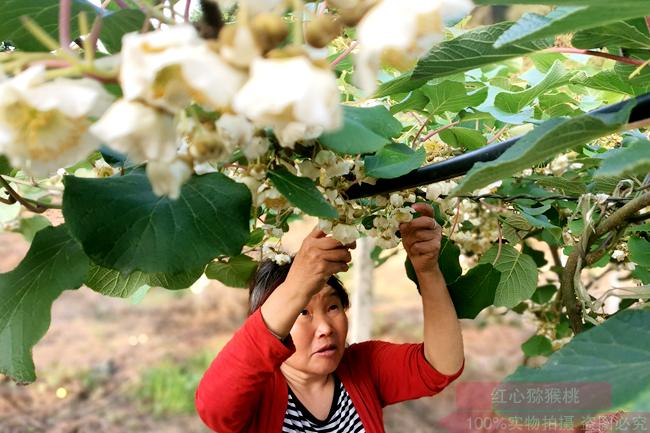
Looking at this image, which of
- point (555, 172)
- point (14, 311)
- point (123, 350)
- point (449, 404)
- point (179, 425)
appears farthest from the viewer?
point (123, 350)

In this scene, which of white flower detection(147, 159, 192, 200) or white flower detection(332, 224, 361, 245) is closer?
white flower detection(147, 159, 192, 200)

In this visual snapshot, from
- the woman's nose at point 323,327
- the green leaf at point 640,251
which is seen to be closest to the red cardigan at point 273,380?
the woman's nose at point 323,327

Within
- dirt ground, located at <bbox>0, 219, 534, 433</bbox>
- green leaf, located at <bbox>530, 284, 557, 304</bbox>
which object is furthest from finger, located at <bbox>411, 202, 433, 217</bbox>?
dirt ground, located at <bbox>0, 219, 534, 433</bbox>

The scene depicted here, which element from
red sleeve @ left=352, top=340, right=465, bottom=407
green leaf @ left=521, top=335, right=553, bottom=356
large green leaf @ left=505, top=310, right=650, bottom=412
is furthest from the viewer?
green leaf @ left=521, top=335, right=553, bottom=356

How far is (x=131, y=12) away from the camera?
0.40 m

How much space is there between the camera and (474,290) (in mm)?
927

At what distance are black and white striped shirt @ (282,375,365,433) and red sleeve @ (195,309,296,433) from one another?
4.5 inches

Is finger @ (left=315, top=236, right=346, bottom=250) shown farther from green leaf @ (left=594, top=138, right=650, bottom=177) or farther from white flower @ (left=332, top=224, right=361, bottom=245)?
green leaf @ (left=594, top=138, right=650, bottom=177)

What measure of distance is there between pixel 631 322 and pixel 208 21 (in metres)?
0.36

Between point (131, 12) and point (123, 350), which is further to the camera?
point (123, 350)

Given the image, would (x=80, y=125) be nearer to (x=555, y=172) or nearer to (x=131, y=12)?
(x=131, y=12)

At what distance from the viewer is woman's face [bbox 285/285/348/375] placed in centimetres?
115

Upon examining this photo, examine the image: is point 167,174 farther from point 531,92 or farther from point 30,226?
point 30,226

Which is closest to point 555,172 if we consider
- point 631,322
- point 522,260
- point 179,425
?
point 522,260
